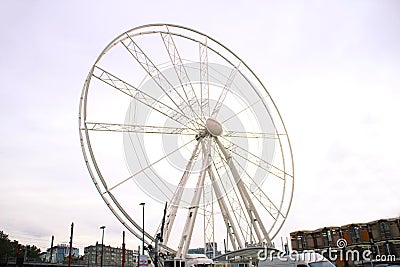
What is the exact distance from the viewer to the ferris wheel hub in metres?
26.0

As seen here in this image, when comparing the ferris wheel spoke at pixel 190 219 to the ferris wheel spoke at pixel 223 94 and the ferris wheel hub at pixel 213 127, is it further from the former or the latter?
the ferris wheel spoke at pixel 223 94

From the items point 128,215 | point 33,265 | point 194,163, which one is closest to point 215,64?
point 194,163

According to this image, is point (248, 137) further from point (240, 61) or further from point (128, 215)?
point (128, 215)

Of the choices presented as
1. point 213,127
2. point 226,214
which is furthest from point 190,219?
point 213,127

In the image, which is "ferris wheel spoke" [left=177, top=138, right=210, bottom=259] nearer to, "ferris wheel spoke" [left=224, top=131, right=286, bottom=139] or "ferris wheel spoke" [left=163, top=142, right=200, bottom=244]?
"ferris wheel spoke" [left=163, top=142, right=200, bottom=244]

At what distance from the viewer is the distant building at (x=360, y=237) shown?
169 ft

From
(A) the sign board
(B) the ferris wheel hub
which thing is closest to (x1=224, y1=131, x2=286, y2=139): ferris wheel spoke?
(B) the ferris wheel hub

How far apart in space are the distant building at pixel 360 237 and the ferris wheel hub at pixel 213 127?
34.6 metres

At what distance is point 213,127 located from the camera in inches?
1035

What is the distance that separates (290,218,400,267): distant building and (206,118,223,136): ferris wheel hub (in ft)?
113

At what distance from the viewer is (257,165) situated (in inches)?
1059

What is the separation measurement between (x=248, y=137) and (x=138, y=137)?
32.8 ft

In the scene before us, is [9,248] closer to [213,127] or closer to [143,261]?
[143,261]

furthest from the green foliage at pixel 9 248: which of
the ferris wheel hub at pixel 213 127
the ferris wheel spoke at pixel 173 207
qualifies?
the ferris wheel hub at pixel 213 127
